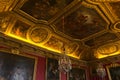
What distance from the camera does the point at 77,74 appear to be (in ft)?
37.4

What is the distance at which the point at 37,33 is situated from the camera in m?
9.44

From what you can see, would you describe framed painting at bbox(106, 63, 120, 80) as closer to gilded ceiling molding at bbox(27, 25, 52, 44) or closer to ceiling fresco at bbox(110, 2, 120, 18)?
ceiling fresco at bbox(110, 2, 120, 18)

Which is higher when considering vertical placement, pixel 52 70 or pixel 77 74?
pixel 52 70

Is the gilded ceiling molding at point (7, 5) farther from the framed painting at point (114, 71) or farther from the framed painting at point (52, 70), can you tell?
the framed painting at point (114, 71)

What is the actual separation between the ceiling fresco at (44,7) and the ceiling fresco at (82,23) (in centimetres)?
91

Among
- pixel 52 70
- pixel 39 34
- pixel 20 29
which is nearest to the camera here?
pixel 20 29

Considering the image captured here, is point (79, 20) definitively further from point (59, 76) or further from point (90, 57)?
point (90, 57)

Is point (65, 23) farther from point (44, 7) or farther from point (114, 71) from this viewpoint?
point (114, 71)

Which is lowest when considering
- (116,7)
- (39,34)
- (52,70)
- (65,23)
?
(52,70)

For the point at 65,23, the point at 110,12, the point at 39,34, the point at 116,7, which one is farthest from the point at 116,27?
the point at 39,34

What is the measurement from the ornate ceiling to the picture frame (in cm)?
127

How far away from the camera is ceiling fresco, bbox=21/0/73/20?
6.98m

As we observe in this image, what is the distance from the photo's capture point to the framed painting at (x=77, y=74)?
11047 mm

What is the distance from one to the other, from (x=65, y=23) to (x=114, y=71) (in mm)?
5513
